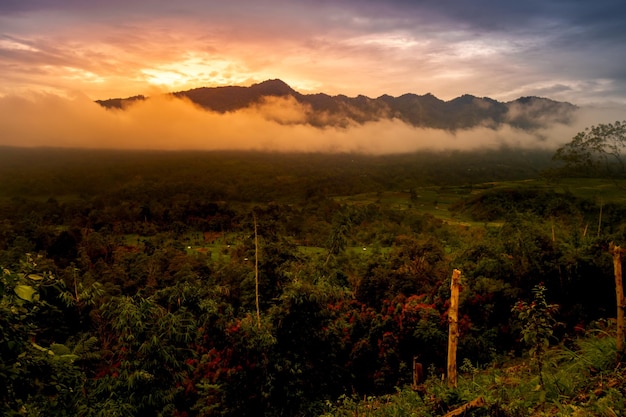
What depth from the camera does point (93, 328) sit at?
73.4ft

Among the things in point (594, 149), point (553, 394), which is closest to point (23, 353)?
point (553, 394)

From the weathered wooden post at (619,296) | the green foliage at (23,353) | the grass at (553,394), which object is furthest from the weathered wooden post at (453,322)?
the green foliage at (23,353)

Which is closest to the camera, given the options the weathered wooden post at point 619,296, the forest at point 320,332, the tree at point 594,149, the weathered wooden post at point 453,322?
the forest at point 320,332

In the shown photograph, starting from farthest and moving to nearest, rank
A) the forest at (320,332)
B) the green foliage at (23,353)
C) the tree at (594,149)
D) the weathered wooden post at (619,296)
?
the tree at (594,149) → the weathered wooden post at (619,296) → the forest at (320,332) → the green foliage at (23,353)

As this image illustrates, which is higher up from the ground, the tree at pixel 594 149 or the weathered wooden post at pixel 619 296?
the tree at pixel 594 149

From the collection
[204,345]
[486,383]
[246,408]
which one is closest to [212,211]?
[204,345]

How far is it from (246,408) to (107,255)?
1588 inches

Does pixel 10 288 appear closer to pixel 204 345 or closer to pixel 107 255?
pixel 204 345

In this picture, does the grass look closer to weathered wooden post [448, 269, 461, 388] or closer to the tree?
weathered wooden post [448, 269, 461, 388]

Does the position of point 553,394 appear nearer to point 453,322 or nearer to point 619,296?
point 453,322

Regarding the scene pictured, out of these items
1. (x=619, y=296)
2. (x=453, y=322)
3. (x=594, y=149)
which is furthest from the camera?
(x=594, y=149)

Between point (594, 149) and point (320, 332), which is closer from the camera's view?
point (320, 332)

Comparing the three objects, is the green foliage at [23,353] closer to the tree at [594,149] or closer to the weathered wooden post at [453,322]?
the weathered wooden post at [453,322]

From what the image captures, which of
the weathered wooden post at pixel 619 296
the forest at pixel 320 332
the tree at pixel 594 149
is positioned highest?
the tree at pixel 594 149
